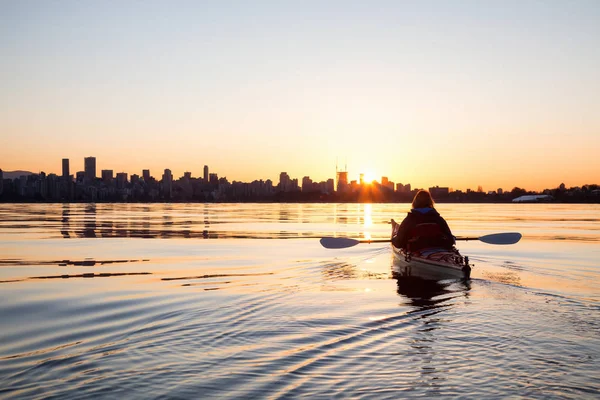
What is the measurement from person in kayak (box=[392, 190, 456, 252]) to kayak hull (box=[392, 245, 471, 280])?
0.43 meters

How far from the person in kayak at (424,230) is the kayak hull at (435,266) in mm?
427

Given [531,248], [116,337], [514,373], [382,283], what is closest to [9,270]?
[116,337]

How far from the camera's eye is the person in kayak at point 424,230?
17094 mm

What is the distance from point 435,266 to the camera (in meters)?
16.4

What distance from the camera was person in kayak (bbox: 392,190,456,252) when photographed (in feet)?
56.1

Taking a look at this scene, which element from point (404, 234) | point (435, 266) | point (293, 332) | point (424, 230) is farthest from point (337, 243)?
point (293, 332)

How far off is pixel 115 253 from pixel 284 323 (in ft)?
51.2

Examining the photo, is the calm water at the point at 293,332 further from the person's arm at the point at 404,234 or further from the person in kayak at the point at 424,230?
the person in kayak at the point at 424,230

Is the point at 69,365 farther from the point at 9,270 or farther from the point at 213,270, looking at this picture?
the point at 9,270

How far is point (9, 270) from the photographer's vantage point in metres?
17.4

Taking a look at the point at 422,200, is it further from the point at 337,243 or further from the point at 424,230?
the point at 337,243

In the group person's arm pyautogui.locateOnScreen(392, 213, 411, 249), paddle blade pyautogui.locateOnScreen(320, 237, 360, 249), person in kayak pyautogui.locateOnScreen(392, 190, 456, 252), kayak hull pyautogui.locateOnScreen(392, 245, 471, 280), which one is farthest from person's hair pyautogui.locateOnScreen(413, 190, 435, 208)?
paddle blade pyautogui.locateOnScreen(320, 237, 360, 249)

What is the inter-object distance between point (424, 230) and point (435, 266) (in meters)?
1.60

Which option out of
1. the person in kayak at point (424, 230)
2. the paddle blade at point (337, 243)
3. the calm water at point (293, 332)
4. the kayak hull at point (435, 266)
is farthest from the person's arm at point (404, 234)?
the paddle blade at point (337, 243)
